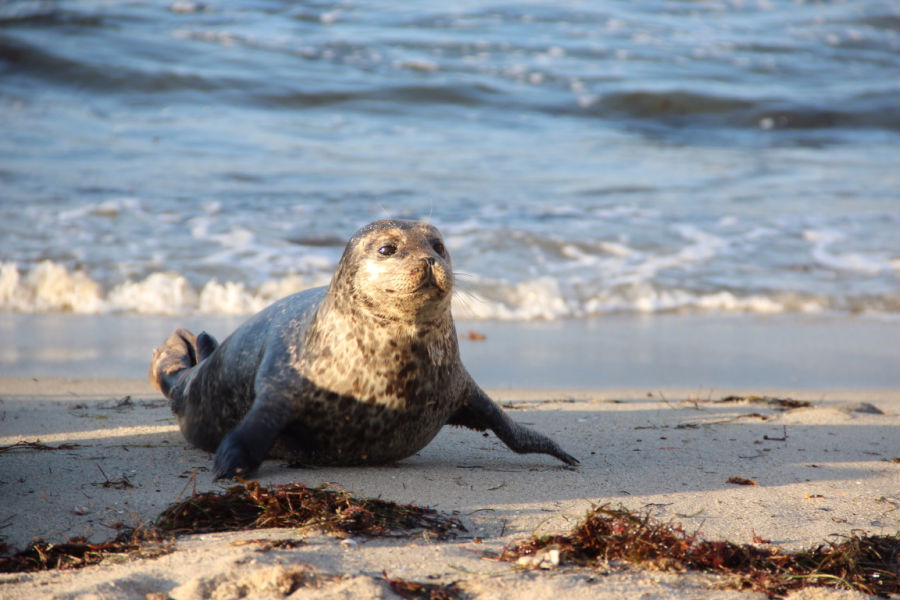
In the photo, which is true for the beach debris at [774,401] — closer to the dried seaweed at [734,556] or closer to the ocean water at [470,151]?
the ocean water at [470,151]

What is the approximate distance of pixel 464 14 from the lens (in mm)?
21812

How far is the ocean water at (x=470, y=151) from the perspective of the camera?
8.29 m

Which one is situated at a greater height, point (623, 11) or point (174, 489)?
point (623, 11)

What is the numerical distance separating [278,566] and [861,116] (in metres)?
18.1

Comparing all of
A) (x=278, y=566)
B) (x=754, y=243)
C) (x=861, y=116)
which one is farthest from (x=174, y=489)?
(x=861, y=116)

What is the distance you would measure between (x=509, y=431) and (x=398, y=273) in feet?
3.00

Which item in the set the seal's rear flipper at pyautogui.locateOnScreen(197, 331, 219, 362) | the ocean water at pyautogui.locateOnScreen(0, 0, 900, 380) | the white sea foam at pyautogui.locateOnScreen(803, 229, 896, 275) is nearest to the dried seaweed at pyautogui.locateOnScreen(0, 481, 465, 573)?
the ocean water at pyautogui.locateOnScreen(0, 0, 900, 380)

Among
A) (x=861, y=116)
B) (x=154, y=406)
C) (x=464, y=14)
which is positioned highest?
(x=464, y=14)

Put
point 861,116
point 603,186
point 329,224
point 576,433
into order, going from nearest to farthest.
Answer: point 576,433
point 329,224
point 603,186
point 861,116

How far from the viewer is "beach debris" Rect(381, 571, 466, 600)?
233cm

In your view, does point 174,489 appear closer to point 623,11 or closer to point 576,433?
point 576,433

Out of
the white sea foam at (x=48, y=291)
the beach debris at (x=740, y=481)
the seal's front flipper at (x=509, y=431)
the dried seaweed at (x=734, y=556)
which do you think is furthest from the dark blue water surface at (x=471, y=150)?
the dried seaweed at (x=734, y=556)

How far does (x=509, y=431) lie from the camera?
3852 millimetres

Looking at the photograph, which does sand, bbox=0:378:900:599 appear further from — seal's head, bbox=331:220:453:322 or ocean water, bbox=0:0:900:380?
ocean water, bbox=0:0:900:380
